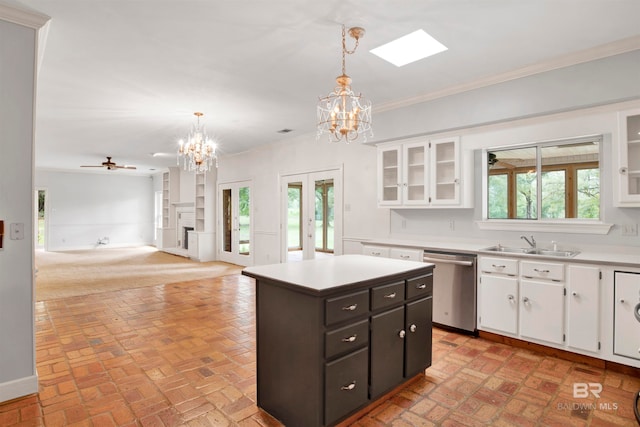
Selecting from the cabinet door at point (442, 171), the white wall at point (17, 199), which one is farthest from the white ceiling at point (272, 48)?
the cabinet door at point (442, 171)

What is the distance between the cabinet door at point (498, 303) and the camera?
332 centimetres

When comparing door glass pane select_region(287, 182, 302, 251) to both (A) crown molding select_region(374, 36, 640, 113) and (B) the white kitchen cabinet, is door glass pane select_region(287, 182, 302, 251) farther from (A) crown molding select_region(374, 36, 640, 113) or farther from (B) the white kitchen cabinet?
(B) the white kitchen cabinet

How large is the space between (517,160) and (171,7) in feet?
12.0

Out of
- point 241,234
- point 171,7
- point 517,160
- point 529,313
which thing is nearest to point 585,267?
point 529,313

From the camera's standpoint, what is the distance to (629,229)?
3.17m

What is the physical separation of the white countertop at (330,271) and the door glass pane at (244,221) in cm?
531

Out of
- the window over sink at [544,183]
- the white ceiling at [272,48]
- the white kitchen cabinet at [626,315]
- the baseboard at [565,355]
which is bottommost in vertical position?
the baseboard at [565,355]

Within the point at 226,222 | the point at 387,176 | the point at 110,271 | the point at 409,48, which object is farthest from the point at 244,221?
the point at 409,48

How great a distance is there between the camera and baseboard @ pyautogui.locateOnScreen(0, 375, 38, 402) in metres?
2.39

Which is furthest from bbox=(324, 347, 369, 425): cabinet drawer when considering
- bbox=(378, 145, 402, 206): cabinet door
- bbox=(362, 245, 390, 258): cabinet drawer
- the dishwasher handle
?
bbox=(378, 145, 402, 206): cabinet door

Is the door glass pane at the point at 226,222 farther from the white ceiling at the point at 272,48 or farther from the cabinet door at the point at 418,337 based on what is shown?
the cabinet door at the point at 418,337

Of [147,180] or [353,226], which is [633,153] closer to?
[353,226]

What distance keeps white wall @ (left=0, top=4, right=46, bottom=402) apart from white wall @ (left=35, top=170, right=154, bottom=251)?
10.4 m

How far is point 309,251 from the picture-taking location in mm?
6289
